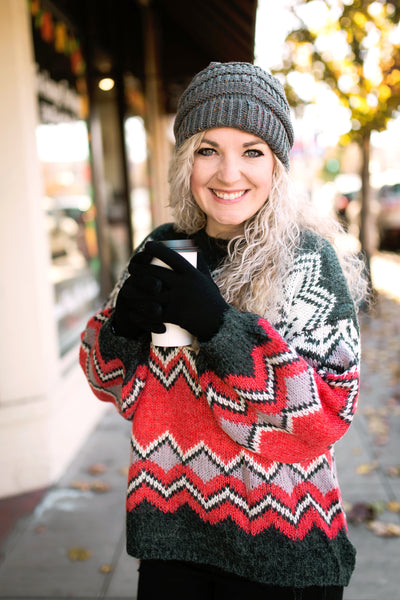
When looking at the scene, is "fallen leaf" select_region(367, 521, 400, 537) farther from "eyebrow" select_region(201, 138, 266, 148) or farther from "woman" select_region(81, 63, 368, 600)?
"eyebrow" select_region(201, 138, 266, 148)

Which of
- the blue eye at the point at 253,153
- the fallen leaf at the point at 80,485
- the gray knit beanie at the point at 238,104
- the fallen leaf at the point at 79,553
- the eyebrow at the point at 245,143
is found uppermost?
the gray knit beanie at the point at 238,104

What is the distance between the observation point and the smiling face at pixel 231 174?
4.77 feet

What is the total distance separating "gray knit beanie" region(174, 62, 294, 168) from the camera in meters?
1.42

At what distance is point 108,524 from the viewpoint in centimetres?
313

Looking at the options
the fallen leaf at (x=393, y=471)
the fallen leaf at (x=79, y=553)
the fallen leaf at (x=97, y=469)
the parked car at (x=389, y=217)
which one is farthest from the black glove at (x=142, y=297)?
the parked car at (x=389, y=217)

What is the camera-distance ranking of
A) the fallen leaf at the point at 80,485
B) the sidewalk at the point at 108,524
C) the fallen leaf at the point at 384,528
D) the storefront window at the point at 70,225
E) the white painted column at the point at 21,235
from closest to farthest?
the sidewalk at the point at 108,524, the fallen leaf at the point at 384,528, the white painted column at the point at 21,235, the fallen leaf at the point at 80,485, the storefront window at the point at 70,225

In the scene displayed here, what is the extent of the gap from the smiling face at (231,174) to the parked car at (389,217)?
12.7 m

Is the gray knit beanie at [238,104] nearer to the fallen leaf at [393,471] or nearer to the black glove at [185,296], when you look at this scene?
the black glove at [185,296]

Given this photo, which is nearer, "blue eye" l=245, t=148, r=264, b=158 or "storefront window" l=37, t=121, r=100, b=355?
"blue eye" l=245, t=148, r=264, b=158

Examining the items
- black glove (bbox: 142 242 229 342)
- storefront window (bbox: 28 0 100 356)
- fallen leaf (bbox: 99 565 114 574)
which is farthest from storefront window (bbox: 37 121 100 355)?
black glove (bbox: 142 242 229 342)

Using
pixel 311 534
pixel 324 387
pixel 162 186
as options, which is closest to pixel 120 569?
pixel 311 534

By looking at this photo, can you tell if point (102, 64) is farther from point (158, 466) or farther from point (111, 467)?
point (158, 466)

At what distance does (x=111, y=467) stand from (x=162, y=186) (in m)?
5.14

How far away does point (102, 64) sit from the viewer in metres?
5.65
